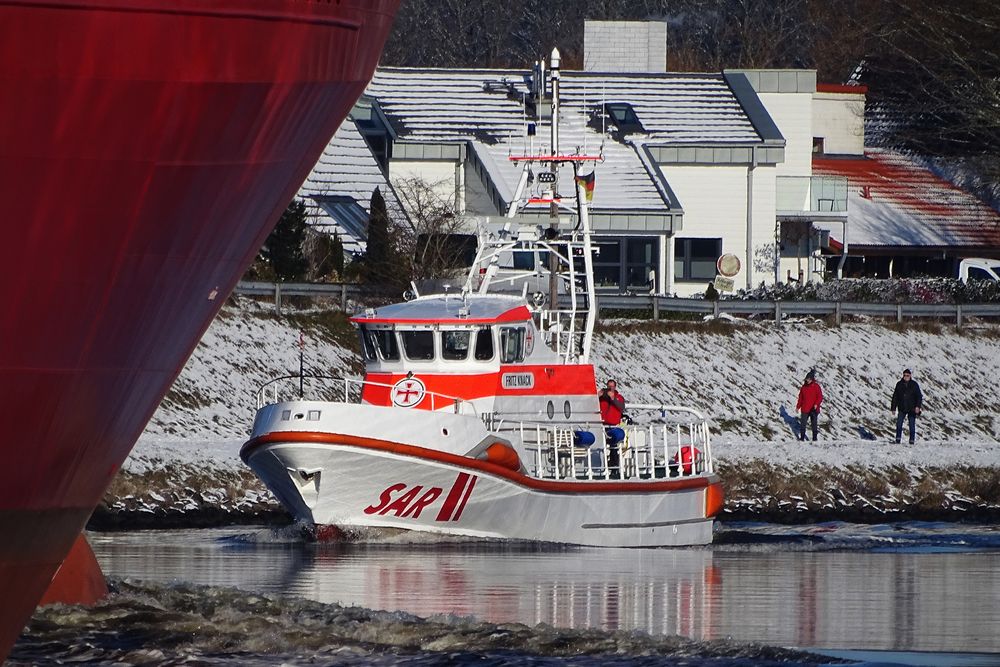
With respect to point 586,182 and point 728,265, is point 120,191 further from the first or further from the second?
point 728,265

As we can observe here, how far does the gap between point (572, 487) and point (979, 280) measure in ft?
93.7

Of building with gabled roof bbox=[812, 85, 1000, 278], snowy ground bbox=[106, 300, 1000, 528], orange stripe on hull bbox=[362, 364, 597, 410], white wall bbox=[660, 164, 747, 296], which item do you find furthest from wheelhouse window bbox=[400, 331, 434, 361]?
building with gabled roof bbox=[812, 85, 1000, 278]

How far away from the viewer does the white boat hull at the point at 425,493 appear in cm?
2278

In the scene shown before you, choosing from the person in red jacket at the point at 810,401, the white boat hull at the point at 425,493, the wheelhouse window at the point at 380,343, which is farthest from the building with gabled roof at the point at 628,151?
the white boat hull at the point at 425,493

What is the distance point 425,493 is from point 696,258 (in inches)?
1071

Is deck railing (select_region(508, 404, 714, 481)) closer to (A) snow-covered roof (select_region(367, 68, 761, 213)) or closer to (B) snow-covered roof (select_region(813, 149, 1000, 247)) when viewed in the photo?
(A) snow-covered roof (select_region(367, 68, 761, 213))

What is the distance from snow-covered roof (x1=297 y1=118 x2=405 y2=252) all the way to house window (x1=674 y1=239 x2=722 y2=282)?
7844mm

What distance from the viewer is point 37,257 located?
31.2 ft

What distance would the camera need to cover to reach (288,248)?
39812 millimetres

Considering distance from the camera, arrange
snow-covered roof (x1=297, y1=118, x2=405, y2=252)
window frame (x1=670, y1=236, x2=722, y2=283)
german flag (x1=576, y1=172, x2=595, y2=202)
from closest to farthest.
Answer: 1. german flag (x1=576, y1=172, x2=595, y2=202)
2. snow-covered roof (x1=297, y1=118, x2=405, y2=252)
3. window frame (x1=670, y1=236, x2=722, y2=283)

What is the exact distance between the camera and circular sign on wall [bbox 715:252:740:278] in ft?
159

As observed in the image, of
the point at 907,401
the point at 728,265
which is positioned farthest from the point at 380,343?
the point at 728,265

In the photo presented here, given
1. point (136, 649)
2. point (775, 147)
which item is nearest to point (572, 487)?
point (136, 649)

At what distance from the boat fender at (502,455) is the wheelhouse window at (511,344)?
5.32 ft
